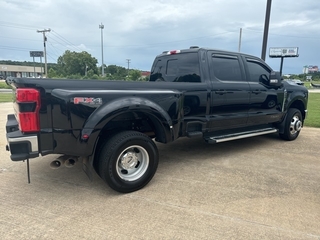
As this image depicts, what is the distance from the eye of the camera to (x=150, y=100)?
10.6ft

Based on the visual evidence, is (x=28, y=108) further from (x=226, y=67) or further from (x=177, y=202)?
(x=226, y=67)

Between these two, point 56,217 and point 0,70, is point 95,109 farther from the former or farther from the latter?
point 0,70

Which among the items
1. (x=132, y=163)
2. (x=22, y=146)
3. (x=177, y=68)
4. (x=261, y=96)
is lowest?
(x=132, y=163)

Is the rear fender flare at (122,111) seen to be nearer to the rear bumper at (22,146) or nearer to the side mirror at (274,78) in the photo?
the rear bumper at (22,146)

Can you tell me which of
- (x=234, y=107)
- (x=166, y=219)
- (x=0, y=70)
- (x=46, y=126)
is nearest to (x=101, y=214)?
(x=166, y=219)

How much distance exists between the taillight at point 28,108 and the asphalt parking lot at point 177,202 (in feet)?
3.13

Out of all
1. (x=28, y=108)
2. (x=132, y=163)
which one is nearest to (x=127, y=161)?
(x=132, y=163)

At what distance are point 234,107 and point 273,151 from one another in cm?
140

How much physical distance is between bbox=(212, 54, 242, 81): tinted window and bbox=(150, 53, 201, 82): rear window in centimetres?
35

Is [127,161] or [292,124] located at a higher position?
[292,124]

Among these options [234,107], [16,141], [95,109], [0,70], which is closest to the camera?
[16,141]

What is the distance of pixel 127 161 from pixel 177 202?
32.2 inches

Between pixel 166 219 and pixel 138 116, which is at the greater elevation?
pixel 138 116

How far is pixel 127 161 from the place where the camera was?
10.6 ft
